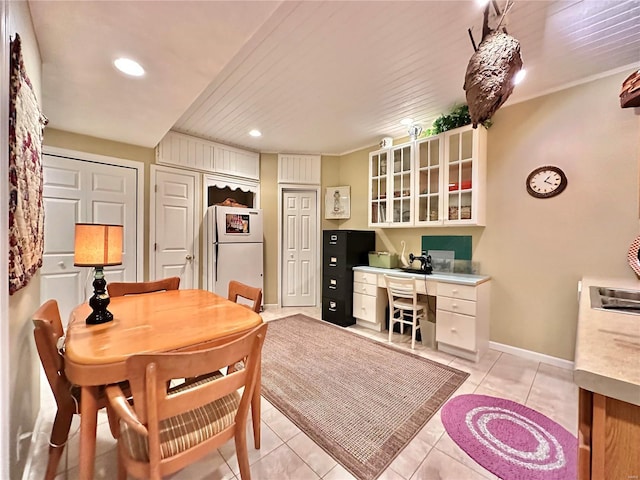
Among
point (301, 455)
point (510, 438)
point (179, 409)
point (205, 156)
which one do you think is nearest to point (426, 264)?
point (510, 438)

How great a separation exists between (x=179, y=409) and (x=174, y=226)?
3.16m

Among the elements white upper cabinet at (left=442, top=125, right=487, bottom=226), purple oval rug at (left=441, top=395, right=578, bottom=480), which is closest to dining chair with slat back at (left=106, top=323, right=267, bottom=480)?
purple oval rug at (left=441, top=395, right=578, bottom=480)

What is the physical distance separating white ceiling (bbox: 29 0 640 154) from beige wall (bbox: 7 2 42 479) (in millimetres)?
164

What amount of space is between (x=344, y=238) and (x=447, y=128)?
181 cm

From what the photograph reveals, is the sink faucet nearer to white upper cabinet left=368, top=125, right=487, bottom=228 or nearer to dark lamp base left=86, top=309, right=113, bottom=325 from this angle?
white upper cabinet left=368, top=125, right=487, bottom=228

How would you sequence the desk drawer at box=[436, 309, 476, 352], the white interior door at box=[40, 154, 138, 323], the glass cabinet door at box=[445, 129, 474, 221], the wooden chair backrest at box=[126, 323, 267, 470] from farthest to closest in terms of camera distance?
1. the glass cabinet door at box=[445, 129, 474, 221]
2. the white interior door at box=[40, 154, 138, 323]
3. the desk drawer at box=[436, 309, 476, 352]
4. the wooden chair backrest at box=[126, 323, 267, 470]

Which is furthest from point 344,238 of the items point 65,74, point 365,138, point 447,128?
point 65,74

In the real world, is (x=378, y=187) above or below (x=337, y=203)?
above

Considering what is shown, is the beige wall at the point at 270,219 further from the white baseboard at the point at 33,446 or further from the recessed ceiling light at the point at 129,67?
the white baseboard at the point at 33,446

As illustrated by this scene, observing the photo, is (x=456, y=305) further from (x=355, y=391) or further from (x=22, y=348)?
(x=22, y=348)

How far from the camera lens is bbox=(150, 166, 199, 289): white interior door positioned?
3436mm

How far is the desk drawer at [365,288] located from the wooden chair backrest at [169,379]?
2572 millimetres

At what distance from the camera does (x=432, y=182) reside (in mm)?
3139

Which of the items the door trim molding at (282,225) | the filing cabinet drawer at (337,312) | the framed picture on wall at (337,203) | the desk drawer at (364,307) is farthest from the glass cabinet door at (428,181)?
the door trim molding at (282,225)
